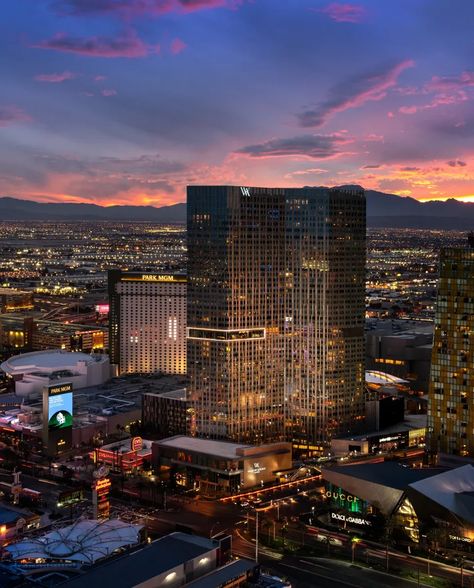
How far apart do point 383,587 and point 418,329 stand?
293 ft

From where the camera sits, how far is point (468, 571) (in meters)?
57.4

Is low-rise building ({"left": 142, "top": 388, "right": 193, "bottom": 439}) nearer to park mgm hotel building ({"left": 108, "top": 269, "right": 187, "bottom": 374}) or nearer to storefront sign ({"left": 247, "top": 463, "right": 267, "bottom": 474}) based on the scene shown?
storefront sign ({"left": 247, "top": 463, "right": 267, "bottom": 474})

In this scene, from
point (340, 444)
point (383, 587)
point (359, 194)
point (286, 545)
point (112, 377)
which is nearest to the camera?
point (383, 587)

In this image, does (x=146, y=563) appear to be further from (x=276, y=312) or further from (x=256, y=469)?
(x=276, y=312)

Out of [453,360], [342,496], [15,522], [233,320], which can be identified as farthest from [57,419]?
[453,360]

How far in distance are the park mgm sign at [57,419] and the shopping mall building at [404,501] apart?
103 ft

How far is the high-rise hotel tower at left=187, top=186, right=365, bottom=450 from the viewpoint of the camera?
86.9 metres

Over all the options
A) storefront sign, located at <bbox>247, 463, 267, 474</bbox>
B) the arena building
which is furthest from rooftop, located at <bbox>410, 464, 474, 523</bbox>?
the arena building

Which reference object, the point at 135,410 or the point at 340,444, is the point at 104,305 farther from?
the point at 340,444

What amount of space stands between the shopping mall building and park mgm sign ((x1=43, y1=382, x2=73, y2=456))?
31.3m

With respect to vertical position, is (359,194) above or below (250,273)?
above

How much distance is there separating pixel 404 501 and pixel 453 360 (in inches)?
647

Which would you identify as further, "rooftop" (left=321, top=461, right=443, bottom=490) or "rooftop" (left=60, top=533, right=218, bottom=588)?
"rooftop" (left=321, top=461, right=443, bottom=490)

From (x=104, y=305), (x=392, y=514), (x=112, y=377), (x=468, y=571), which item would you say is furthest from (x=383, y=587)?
(x=104, y=305)
